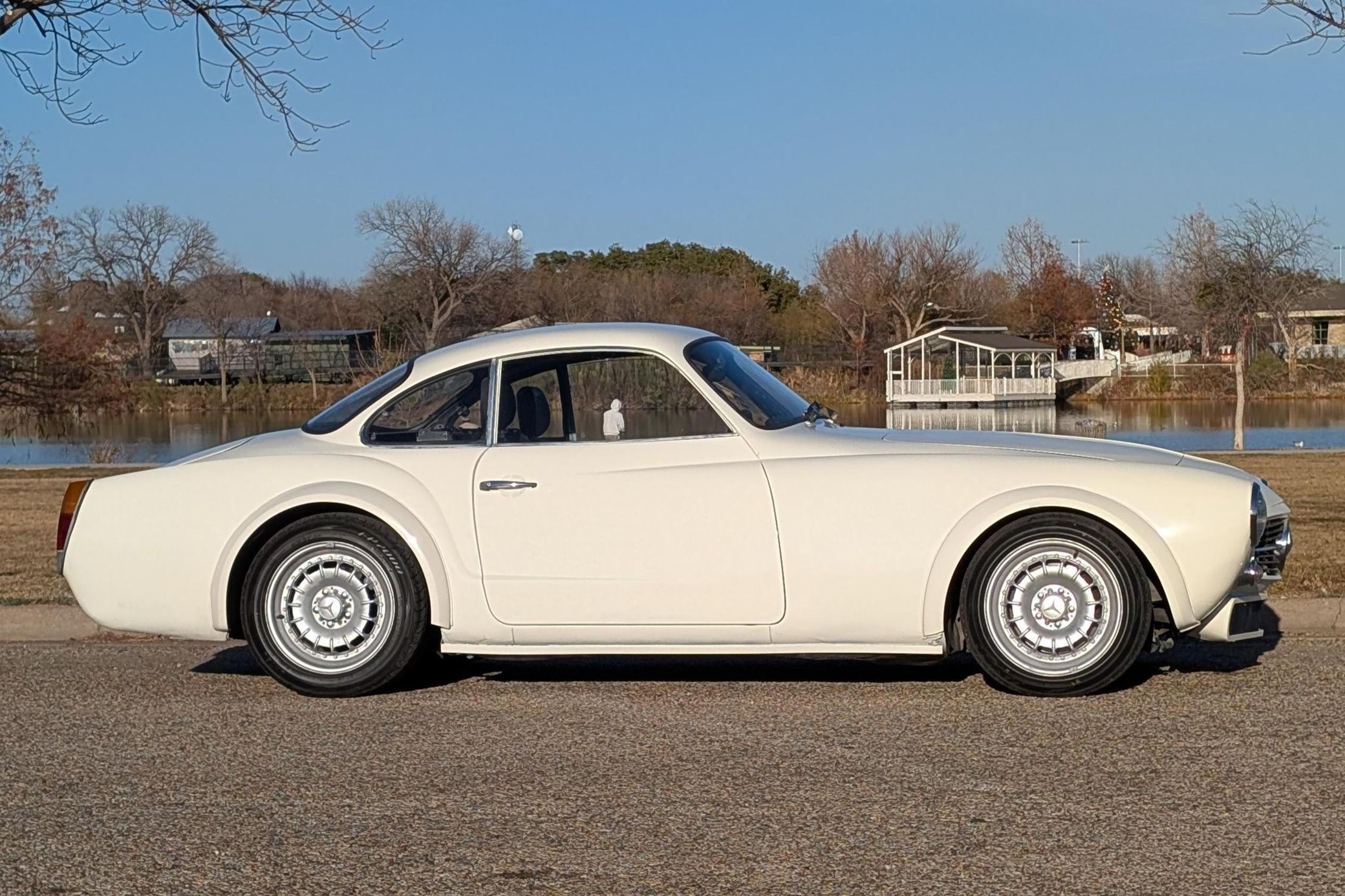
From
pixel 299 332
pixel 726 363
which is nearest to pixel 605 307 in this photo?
pixel 299 332

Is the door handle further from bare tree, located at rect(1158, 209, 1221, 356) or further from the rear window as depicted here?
bare tree, located at rect(1158, 209, 1221, 356)

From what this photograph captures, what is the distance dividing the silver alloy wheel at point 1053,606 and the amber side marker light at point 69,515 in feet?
13.0

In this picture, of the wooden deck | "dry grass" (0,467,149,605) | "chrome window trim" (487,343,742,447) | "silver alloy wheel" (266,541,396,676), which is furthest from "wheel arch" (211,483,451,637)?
the wooden deck

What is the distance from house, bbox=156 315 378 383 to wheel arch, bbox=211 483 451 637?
51.3 m

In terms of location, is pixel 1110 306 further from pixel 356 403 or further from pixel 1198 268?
pixel 356 403

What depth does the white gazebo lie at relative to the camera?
53.3 m

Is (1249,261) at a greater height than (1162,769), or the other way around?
(1249,261)

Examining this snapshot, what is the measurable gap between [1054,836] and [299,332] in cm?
8138

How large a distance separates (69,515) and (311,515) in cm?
116

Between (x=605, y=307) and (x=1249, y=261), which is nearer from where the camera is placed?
(x=1249, y=261)

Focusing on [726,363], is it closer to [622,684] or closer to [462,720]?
[622,684]

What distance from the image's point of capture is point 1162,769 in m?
4.77

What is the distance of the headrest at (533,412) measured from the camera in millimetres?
6465

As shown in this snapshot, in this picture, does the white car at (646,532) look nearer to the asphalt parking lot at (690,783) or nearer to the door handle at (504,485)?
the door handle at (504,485)
